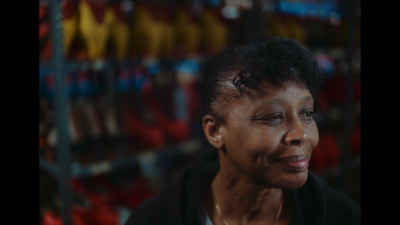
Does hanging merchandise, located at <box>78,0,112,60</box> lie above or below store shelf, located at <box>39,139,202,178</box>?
above

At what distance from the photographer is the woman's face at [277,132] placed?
0.60m

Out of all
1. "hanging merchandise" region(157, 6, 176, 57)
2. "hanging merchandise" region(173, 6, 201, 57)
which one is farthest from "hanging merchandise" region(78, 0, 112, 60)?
"hanging merchandise" region(173, 6, 201, 57)

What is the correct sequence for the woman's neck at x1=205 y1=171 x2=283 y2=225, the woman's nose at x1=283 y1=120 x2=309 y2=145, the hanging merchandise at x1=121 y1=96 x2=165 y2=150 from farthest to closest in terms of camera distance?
the hanging merchandise at x1=121 y1=96 x2=165 y2=150, the woman's neck at x1=205 y1=171 x2=283 y2=225, the woman's nose at x1=283 y1=120 x2=309 y2=145

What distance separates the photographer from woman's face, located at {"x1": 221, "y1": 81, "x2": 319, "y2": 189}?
0.60 m

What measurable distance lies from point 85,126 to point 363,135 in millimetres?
1859

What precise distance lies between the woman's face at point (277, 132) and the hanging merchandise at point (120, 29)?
5.54ft

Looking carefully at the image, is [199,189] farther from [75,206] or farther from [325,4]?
[75,206]

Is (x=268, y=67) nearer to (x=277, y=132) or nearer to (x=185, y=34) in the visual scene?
(x=277, y=132)

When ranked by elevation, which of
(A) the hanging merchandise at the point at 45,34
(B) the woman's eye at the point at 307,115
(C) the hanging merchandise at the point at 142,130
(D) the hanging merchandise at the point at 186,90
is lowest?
(C) the hanging merchandise at the point at 142,130

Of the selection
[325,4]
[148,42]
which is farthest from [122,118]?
[325,4]

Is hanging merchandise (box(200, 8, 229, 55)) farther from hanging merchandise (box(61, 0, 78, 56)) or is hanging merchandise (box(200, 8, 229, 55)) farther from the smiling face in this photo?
the smiling face

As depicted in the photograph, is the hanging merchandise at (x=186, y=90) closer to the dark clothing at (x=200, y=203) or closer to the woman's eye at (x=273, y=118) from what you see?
the dark clothing at (x=200, y=203)

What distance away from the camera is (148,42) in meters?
2.40

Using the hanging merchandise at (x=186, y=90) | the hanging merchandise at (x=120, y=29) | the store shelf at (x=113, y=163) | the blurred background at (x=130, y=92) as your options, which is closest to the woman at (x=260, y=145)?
the blurred background at (x=130, y=92)
